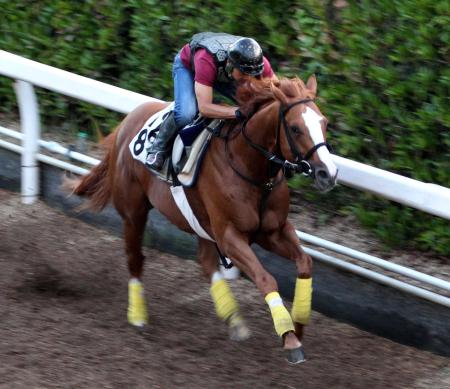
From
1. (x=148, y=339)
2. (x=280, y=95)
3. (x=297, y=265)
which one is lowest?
(x=148, y=339)

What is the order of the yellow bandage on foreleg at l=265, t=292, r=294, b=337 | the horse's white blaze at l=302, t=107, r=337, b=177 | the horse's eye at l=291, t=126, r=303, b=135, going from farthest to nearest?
the yellow bandage on foreleg at l=265, t=292, r=294, b=337 < the horse's eye at l=291, t=126, r=303, b=135 < the horse's white blaze at l=302, t=107, r=337, b=177

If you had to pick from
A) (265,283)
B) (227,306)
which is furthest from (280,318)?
(227,306)

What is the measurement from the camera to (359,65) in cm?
641

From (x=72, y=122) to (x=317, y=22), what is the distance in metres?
2.80

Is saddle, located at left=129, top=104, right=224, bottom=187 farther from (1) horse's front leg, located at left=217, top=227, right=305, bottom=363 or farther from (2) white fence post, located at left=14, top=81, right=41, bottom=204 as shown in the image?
(2) white fence post, located at left=14, top=81, right=41, bottom=204

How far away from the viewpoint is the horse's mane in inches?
205

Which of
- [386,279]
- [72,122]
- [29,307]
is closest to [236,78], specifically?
[386,279]

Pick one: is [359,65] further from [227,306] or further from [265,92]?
[227,306]

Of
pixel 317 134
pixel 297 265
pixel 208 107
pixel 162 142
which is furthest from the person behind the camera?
pixel 162 142

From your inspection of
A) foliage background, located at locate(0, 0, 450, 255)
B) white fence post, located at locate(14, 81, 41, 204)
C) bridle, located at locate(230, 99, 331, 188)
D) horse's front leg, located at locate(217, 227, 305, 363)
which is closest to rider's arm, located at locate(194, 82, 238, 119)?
bridle, located at locate(230, 99, 331, 188)

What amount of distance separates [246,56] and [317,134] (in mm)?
683

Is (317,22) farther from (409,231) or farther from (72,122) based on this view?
(72,122)

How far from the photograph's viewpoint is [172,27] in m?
7.56

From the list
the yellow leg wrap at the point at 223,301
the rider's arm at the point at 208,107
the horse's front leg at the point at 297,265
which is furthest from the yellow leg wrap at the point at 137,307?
the rider's arm at the point at 208,107
